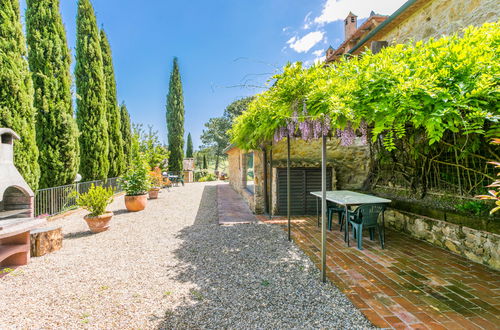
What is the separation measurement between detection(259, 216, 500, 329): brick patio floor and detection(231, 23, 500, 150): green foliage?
1.80 metres

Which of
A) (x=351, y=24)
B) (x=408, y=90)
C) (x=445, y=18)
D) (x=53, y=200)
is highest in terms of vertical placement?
(x=351, y=24)

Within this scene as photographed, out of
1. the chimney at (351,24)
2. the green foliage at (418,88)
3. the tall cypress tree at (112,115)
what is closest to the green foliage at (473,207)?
the green foliage at (418,88)

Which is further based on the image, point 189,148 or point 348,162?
point 189,148

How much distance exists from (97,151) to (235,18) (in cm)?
858

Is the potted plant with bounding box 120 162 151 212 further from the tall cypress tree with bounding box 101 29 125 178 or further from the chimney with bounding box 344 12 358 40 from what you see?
the chimney with bounding box 344 12 358 40

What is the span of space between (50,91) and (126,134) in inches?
337

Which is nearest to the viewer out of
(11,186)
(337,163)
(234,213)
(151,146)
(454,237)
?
(11,186)

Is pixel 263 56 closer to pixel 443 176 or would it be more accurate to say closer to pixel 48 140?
pixel 443 176

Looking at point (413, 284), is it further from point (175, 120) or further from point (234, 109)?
point (234, 109)

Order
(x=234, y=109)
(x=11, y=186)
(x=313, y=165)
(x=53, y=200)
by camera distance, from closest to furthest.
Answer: (x=11, y=186)
(x=313, y=165)
(x=53, y=200)
(x=234, y=109)

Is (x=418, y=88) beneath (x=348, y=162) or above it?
above

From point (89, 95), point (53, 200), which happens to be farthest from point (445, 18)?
point (89, 95)

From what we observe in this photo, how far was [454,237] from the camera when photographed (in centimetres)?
401

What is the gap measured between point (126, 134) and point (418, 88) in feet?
54.9
